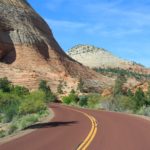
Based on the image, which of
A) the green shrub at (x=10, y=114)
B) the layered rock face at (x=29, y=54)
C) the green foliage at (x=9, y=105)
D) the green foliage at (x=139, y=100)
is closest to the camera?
the green shrub at (x=10, y=114)

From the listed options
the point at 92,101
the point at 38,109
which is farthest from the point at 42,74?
the point at 38,109

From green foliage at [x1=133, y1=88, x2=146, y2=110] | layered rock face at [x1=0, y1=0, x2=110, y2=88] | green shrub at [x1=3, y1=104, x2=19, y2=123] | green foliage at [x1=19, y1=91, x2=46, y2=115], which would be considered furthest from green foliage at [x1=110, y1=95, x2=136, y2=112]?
layered rock face at [x1=0, y1=0, x2=110, y2=88]

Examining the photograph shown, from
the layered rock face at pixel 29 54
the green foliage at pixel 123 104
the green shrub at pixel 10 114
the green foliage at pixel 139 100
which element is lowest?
the green shrub at pixel 10 114

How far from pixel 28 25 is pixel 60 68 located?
16324 mm

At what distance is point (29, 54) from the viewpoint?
362 feet

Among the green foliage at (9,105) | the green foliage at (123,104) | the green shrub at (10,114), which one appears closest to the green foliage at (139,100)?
the green foliage at (123,104)

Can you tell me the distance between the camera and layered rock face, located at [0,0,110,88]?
10162cm

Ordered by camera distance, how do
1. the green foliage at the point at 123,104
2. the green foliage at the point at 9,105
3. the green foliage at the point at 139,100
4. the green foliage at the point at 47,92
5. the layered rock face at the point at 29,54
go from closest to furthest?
1. the green foliage at the point at 9,105
2. the green foliage at the point at 139,100
3. the green foliage at the point at 123,104
4. the green foliage at the point at 47,92
5. the layered rock face at the point at 29,54

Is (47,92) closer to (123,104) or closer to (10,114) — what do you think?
(123,104)

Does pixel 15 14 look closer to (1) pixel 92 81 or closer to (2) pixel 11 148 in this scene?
(1) pixel 92 81

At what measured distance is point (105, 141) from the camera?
57.0ft

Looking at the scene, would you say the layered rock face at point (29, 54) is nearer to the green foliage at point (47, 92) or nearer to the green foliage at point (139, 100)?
the green foliage at point (47, 92)

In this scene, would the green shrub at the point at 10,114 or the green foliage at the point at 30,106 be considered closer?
the green shrub at the point at 10,114

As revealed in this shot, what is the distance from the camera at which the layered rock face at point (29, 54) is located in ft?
333
